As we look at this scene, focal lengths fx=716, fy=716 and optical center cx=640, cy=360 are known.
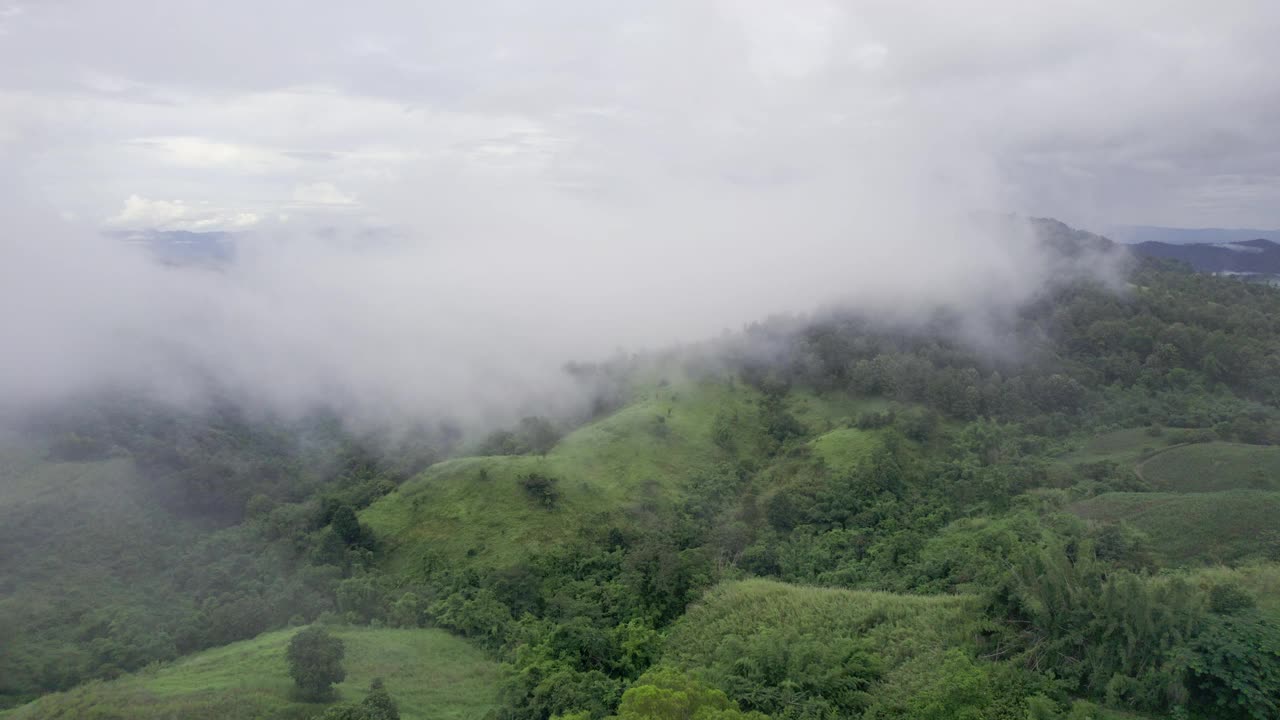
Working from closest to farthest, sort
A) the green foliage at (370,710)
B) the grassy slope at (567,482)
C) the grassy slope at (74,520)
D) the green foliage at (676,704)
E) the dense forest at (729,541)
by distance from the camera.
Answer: the green foliage at (676,704), the dense forest at (729,541), the green foliage at (370,710), the grassy slope at (74,520), the grassy slope at (567,482)

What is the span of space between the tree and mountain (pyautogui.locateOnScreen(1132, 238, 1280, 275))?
15430cm

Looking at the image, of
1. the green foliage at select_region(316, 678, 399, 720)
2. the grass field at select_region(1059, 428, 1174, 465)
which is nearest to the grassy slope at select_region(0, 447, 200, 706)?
the green foliage at select_region(316, 678, 399, 720)

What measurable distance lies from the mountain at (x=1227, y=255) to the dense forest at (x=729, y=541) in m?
71.7

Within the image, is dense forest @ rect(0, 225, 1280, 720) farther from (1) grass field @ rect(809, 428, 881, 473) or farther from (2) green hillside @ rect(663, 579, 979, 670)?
(1) grass field @ rect(809, 428, 881, 473)

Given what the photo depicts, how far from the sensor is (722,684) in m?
28.1

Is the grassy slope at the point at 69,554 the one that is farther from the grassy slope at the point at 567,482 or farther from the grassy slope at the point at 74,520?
the grassy slope at the point at 567,482

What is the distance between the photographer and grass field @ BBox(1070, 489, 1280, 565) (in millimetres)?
34688

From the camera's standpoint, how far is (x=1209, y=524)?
37.1 metres

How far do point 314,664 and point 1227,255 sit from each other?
185935 mm

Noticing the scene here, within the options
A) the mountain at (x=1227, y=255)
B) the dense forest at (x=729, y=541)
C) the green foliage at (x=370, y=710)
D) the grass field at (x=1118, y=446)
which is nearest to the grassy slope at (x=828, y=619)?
the dense forest at (x=729, y=541)

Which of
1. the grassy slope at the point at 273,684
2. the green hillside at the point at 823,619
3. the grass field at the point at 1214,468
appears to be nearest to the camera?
the grassy slope at the point at 273,684

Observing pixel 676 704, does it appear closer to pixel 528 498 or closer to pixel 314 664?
pixel 314 664

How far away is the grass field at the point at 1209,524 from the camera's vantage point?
114 ft

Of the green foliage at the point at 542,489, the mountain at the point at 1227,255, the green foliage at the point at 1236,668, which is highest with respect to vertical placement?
the mountain at the point at 1227,255
